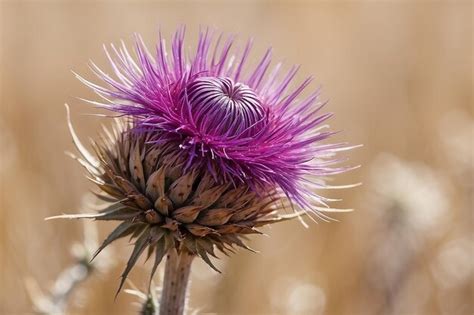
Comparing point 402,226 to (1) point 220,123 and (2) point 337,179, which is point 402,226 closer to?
(2) point 337,179

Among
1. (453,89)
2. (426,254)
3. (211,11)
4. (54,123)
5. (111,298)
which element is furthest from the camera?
(211,11)

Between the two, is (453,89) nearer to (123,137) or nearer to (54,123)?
(54,123)

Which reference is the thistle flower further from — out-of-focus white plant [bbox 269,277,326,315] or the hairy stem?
out-of-focus white plant [bbox 269,277,326,315]

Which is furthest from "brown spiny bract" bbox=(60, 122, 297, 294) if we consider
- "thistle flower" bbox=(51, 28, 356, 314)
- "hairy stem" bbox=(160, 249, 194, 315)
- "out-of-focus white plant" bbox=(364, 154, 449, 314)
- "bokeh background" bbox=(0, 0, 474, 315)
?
"out-of-focus white plant" bbox=(364, 154, 449, 314)

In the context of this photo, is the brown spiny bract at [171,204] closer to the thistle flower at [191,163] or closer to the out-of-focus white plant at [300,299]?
the thistle flower at [191,163]

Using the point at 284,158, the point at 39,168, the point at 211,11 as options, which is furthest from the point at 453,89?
the point at 284,158

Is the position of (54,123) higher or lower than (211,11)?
lower
